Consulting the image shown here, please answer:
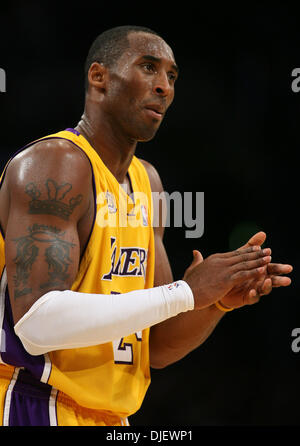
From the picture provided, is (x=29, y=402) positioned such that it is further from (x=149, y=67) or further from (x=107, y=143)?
(x=149, y=67)

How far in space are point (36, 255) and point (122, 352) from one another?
15.8 inches

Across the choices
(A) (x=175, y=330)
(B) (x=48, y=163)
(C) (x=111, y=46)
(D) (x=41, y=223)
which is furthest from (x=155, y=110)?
(A) (x=175, y=330)

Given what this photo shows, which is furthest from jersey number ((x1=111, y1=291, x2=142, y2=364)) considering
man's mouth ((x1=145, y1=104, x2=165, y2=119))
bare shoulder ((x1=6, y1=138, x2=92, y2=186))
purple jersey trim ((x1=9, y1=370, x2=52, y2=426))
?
man's mouth ((x1=145, y1=104, x2=165, y2=119))

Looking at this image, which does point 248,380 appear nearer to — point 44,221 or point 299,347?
point 299,347

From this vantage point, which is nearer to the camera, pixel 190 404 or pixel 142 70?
pixel 142 70

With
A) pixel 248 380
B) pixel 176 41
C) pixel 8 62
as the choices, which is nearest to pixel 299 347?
pixel 248 380

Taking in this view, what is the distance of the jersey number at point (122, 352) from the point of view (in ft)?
5.23

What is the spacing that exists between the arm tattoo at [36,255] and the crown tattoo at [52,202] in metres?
0.04

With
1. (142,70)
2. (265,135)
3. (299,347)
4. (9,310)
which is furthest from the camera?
(265,135)

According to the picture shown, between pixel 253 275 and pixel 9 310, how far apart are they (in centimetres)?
58

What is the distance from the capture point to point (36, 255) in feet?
4.46

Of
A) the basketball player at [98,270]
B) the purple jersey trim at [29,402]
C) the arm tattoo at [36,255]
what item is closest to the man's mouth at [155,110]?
the basketball player at [98,270]

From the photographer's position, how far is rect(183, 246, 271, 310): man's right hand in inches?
57.0

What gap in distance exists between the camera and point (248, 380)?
2812 mm
